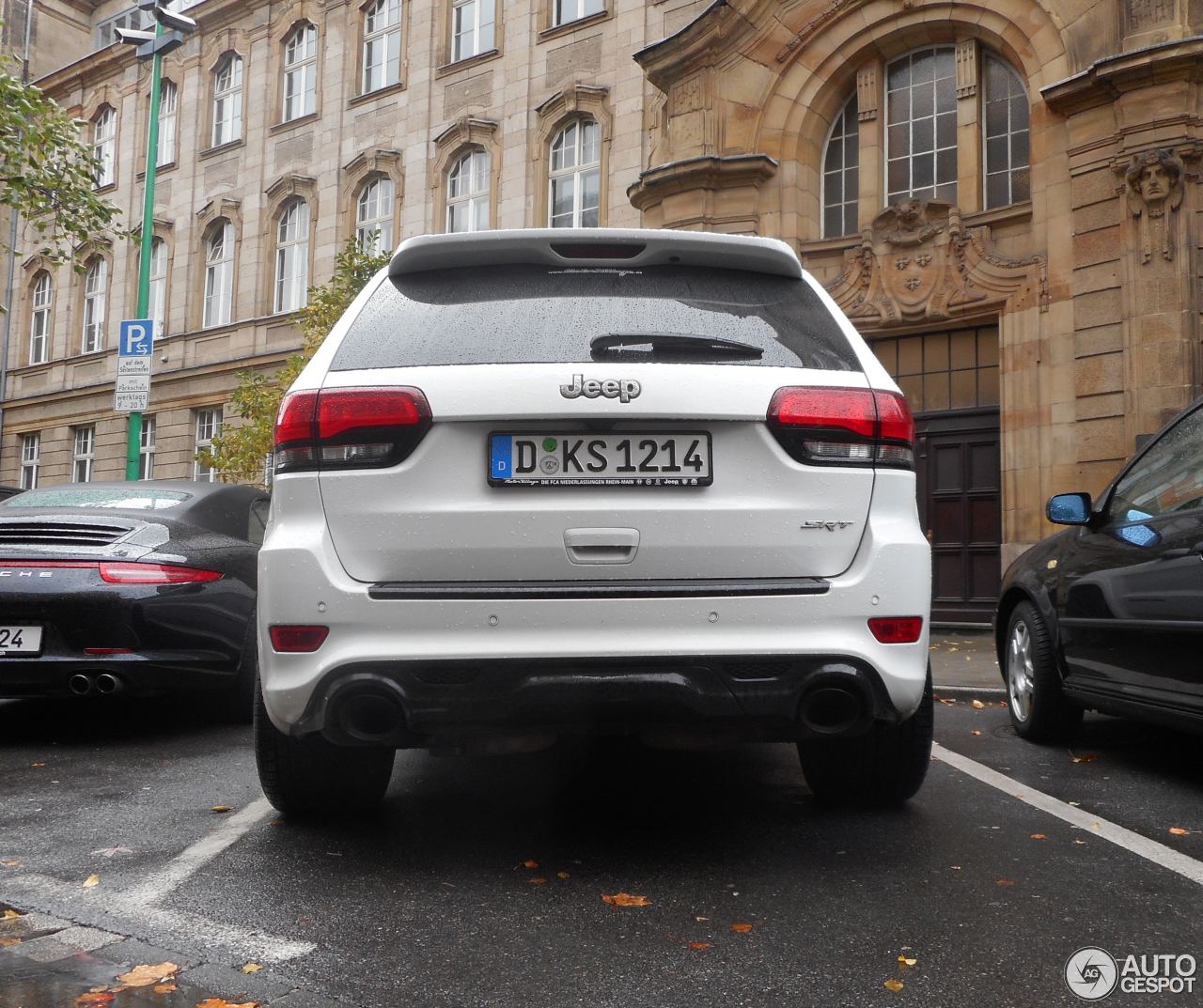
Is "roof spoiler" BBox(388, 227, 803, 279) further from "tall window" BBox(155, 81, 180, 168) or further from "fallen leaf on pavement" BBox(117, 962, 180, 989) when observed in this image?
"tall window" BBox(155, 81, 180, 168)

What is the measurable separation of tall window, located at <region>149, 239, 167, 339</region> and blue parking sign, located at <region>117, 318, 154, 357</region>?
1593 centimetres

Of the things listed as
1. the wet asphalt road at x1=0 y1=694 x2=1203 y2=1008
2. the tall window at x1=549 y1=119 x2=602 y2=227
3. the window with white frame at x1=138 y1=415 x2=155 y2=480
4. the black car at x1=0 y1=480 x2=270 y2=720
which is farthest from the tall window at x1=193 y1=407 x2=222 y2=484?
the wet asphalt road at x1=0 y1=694 x2=1203 y2=1008

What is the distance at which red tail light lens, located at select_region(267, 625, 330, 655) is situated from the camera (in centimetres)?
303

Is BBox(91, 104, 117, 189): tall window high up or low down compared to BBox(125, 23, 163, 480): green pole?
up

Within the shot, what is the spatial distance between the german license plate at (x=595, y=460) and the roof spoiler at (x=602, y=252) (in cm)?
64

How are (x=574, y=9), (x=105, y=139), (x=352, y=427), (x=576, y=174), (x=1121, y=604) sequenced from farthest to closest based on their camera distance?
(x=105, y=139) → (x=574, y=9) → (x=576, y=174) → (x=1121, y=604) → (x=352, y=427)

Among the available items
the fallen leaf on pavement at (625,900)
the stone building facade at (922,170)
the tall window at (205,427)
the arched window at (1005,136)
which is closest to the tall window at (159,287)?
the tall window at (205,427)

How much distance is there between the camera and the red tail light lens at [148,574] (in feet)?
17.9

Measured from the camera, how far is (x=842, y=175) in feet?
52.5

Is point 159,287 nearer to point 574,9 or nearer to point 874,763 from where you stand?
point 574,9

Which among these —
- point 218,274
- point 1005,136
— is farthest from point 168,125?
point 1005,136

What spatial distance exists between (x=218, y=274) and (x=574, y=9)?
11.4 meters

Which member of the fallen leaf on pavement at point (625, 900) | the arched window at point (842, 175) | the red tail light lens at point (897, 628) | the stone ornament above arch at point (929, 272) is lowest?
the fallen leaf on pavement at point (625, 900)

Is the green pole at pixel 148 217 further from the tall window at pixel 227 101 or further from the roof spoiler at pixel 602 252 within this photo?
the roof spoiler at pixel 602 252
